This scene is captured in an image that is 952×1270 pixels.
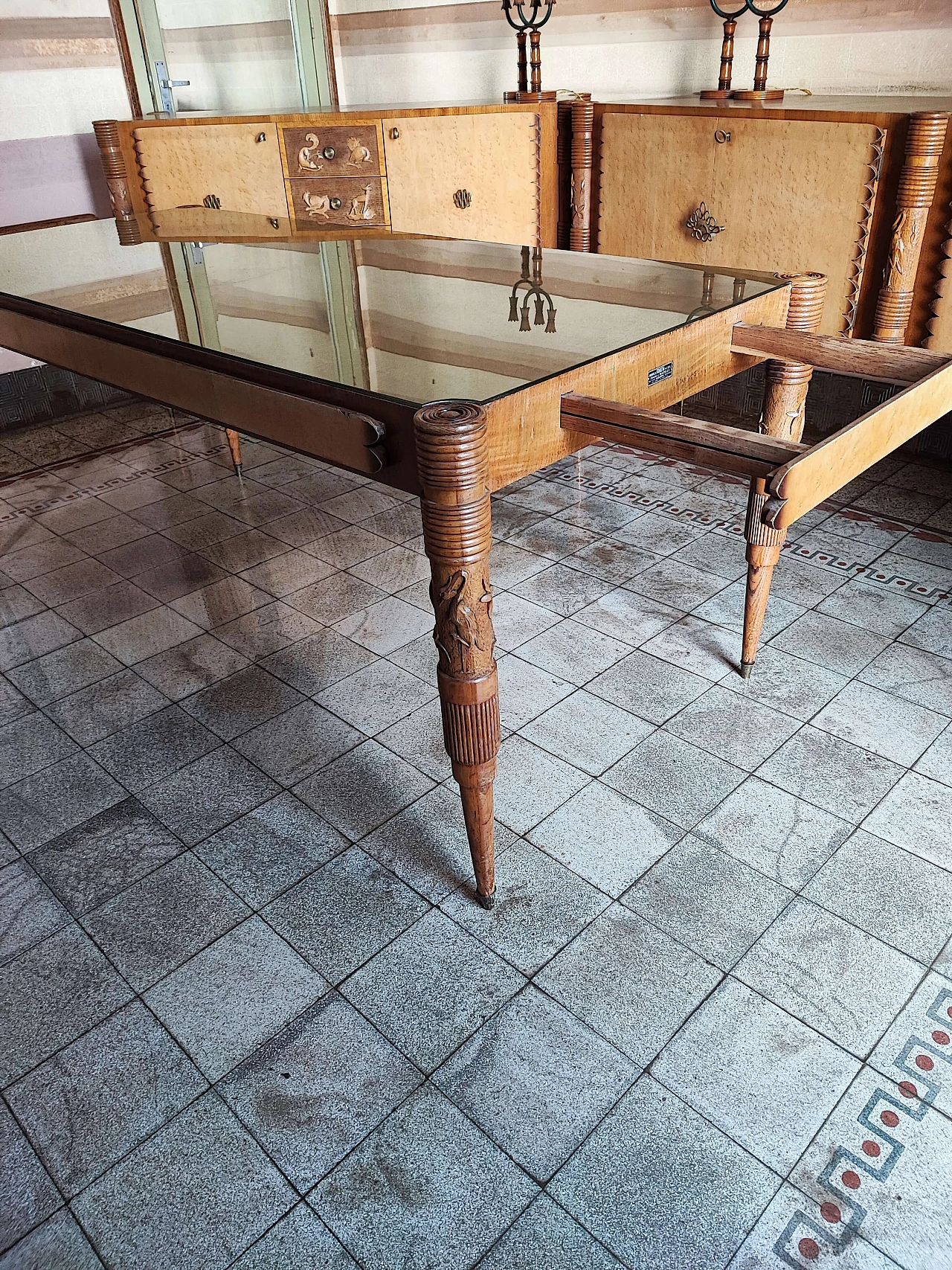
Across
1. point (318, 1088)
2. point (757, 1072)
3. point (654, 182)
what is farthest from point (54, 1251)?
point (654, 182)

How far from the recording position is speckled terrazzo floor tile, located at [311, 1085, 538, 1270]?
3.69 feet

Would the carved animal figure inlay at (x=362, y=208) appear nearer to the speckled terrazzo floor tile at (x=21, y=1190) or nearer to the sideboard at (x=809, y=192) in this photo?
the sideboard at (x=809, y=192)

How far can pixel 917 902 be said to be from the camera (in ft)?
5.05

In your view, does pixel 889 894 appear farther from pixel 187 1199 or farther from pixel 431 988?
pixel 187 1199

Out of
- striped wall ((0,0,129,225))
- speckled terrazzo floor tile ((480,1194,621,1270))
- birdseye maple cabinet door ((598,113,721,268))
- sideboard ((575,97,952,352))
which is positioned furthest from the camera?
striped wall ((0,0,129,225))

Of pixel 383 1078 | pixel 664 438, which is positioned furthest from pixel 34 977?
pixel 664 438

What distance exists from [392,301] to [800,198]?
1.55 metres

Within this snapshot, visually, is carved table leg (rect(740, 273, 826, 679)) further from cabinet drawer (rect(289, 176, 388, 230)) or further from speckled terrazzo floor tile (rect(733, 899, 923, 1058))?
cabinet drawer (rect(289, 176, 388, 230))

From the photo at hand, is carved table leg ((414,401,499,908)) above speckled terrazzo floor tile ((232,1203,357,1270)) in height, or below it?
above

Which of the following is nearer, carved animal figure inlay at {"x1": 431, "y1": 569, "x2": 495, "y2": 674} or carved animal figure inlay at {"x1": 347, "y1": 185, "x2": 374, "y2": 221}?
carved animal figure inlay at {"x1": 431, "y1": 569, "x2": 495, "y2": 674}

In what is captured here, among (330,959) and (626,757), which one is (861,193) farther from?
(330,959)

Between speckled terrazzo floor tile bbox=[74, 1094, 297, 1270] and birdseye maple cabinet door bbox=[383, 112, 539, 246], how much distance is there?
116 inches

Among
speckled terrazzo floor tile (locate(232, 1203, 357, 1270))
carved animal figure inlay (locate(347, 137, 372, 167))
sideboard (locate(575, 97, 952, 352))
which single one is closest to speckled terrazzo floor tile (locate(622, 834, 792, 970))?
speckled terrazzo floor tile (locate(232, 1203, 357, 1270))

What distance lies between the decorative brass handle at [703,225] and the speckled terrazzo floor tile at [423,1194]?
2686 mm
